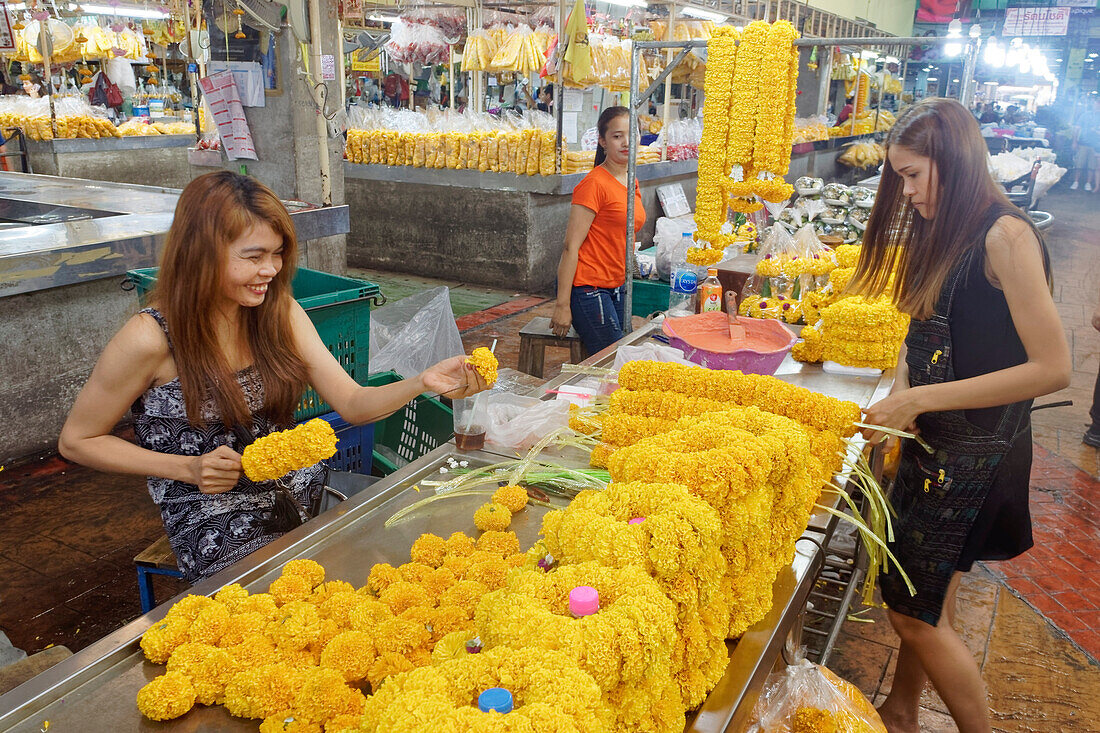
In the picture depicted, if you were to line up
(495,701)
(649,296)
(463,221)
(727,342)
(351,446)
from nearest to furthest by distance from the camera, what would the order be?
(495,701) < (727,342) < (351,446) < (649,296) < (463,221)

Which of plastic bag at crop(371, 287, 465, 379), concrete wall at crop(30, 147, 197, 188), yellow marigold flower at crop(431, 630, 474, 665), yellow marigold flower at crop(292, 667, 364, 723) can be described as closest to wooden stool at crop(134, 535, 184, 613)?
yellow marigold flower at crop(292, 667, 364, 723)

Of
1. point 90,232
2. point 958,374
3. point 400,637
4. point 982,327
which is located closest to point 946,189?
Answer: point 982,327

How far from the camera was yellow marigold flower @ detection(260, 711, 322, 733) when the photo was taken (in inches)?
52.0

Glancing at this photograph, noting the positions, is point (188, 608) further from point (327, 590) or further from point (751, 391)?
point (751, 391)

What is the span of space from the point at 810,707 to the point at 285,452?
1.35 m

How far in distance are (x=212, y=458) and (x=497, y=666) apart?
116 cm

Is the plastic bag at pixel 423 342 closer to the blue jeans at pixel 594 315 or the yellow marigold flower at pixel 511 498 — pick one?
the blue jeans at pixel 594 315

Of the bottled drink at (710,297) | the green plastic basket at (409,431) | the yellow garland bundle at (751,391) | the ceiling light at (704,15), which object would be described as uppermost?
the ceiling light at (704,15)

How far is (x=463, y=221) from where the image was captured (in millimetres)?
8961

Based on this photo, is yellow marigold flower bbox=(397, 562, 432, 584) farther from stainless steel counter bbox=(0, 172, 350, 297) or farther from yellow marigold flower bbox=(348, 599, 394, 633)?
stainless steel counter bbox=(0, 172, 350, 297)

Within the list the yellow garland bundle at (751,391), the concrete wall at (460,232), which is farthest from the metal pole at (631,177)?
the concrete wall at (460,232)

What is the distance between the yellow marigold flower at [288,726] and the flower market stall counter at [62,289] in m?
3.24

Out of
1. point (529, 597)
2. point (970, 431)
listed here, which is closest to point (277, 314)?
point (529, 597)

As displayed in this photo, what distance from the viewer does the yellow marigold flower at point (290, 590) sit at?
1.65 m
